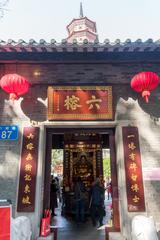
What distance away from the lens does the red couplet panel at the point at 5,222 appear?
3408mm

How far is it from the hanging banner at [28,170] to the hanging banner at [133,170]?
2.06 m

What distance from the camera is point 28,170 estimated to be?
Answer: 17.0ft

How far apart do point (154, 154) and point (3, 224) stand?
11.5 feet

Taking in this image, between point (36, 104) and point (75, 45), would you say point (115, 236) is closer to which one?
point (36, 104)

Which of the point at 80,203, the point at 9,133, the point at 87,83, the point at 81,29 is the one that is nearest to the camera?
the point at 9,133

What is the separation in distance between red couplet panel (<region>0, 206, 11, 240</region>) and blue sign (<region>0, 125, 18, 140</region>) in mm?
2117

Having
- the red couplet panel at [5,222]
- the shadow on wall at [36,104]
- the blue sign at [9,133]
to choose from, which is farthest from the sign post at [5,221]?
the shadow on wall at [36,104]

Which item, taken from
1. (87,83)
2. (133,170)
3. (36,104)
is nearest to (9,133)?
(36,104)

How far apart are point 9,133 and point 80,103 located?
5.95 feet

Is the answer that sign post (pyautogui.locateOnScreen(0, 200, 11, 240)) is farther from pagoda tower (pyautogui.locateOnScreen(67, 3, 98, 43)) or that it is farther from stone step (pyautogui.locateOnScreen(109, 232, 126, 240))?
pagoda tower (pyautogui.locateOnScreen(67, 3, 98, 43))

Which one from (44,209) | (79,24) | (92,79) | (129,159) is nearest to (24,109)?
(92,79)

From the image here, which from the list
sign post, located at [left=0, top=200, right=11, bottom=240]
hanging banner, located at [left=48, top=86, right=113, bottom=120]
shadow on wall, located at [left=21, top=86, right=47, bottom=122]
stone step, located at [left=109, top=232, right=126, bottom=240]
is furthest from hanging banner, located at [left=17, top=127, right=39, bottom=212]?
stone step, located at [left=109, top=232, right=126, bottom=240]

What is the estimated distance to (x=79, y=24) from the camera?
2658 centimetres

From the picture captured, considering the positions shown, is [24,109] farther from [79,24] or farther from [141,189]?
[79,24]
